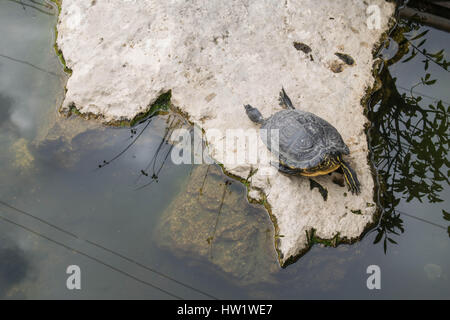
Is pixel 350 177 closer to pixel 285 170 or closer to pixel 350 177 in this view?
pixel 350 177

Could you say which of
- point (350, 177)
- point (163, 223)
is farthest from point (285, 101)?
point (163, 223)

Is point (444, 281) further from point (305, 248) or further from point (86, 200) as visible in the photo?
point (86, 200)

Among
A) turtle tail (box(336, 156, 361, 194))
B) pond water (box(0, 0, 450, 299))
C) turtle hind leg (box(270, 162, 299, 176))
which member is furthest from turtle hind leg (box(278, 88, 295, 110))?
pond water (box(0, 0, 450, 299))

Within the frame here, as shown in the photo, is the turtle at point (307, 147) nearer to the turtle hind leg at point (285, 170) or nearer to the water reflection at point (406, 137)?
the turtle hind leg at point (285, 170)

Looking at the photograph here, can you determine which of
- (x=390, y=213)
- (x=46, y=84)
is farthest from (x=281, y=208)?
(x=46, y=84)

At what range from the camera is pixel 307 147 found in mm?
3430

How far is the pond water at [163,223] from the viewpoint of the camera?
3.40 m

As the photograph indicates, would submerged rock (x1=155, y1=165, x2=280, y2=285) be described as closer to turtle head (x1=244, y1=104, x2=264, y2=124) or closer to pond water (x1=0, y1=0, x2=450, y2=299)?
pond water (x1=0, y1=0, x2=450, y2=299)

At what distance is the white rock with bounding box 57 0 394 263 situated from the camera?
13.1 feet

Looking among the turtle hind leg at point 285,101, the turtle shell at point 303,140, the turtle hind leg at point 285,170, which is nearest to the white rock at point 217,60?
the turtle hind leg at point 285,101

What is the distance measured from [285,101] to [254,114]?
410 mm

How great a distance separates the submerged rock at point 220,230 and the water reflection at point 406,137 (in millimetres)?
1144

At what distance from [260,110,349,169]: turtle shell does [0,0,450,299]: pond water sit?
600 millimetres
